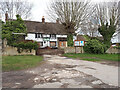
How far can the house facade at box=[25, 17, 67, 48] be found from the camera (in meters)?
29.9

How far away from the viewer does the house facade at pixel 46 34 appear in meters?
29.9

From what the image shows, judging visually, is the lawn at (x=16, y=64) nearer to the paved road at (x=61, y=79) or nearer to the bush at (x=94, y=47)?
the paved road at (x=61, y=79)

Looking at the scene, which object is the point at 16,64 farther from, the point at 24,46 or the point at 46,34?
the point at 46,34

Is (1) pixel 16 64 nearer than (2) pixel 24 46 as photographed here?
Yes

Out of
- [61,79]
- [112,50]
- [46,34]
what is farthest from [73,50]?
[61,79]

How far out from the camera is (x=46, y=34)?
30906 millimetres

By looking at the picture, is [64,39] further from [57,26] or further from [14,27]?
[14,27]

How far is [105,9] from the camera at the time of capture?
24156 mm

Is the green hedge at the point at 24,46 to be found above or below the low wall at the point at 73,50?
above

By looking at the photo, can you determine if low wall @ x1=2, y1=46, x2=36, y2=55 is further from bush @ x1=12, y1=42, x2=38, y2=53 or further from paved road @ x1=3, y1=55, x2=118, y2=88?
paved road @ x1=3, y1=55, x2=118, y2=88

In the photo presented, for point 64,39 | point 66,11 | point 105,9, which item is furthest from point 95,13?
point 64,39

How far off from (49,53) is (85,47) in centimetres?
716

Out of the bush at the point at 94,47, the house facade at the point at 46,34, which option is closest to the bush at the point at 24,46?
the bush at the point at 94,47

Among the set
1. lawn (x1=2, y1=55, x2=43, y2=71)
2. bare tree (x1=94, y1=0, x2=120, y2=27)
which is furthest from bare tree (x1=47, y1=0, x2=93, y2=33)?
lawn (x1=2, y1=55, x2=43, y2=71)
